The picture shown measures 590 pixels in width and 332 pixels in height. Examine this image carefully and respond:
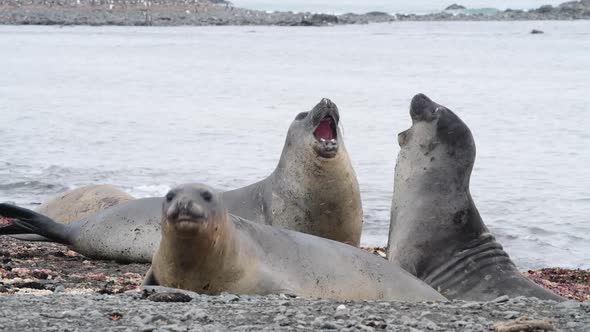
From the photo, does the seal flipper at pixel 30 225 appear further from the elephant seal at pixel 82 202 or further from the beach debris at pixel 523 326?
the beach debris at pixel 523 326

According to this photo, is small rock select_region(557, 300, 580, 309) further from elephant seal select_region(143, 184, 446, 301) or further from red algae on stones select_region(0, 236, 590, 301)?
red algae on stones select_region(0, 236, 590, 301)

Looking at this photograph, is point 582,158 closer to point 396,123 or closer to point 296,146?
point 396,123

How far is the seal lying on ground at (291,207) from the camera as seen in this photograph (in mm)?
7957

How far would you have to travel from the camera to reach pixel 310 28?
228 ft

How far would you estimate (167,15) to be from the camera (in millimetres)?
76500

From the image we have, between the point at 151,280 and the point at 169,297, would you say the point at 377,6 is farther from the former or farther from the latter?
the point at 169,297

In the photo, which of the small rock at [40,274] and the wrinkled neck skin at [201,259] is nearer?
the wrinkled neck skin at [201,259]

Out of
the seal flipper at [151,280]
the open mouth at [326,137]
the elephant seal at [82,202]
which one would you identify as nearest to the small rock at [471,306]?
the seal flipper at [151,280]

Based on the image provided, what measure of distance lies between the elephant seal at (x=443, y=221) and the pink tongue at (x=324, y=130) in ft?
1.79

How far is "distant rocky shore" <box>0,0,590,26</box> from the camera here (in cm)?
7000

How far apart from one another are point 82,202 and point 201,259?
4.42 metres

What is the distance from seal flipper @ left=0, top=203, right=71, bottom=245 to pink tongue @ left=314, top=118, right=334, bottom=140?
217cm

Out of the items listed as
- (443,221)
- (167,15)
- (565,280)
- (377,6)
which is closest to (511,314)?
(443,221)

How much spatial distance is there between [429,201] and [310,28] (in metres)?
62.4
